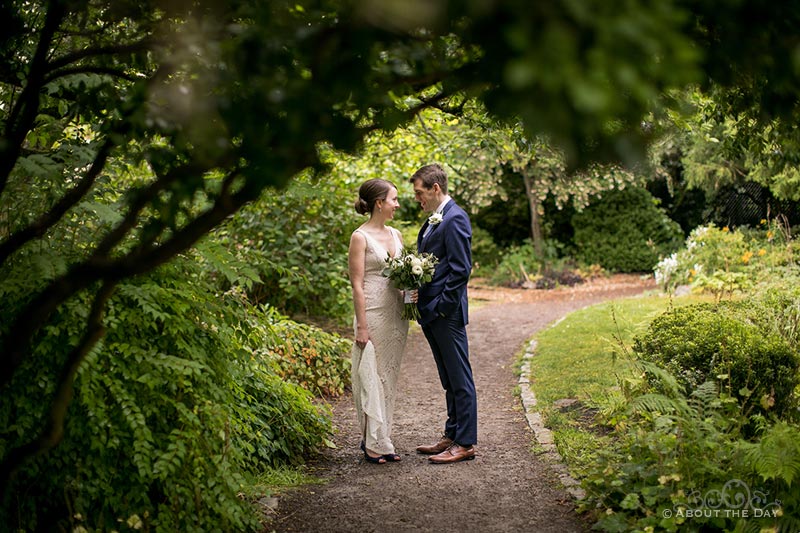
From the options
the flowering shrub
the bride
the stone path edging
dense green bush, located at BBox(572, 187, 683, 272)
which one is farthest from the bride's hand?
dense green bush, located at BBox(572, 187, 683, 272)

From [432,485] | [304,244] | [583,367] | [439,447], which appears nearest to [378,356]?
[439,447]

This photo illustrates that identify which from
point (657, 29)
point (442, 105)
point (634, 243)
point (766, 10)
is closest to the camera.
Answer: point (657, 29)

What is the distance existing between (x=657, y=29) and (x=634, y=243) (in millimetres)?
18791

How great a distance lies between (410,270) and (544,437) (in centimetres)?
187

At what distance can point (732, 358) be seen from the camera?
521 cm

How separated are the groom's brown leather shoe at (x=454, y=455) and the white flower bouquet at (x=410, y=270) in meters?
1.28

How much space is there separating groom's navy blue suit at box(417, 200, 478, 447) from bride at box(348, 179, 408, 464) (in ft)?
1.03

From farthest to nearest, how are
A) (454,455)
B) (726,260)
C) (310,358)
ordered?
(726,260)
(310,358)
(454,455)

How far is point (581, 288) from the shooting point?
17734 millimetres

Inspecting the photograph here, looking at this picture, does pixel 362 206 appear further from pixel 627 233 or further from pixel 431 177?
pixel 627 233

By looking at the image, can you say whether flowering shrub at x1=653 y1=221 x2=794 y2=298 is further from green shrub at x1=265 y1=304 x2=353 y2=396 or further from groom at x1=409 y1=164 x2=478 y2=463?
groom at x1=409 y1=164 x2=478 y2=463

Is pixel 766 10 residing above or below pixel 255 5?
below

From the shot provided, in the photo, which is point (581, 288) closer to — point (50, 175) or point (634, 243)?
point (634, 243)

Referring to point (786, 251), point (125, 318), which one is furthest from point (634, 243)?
point (125, 318)
